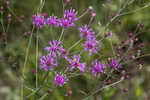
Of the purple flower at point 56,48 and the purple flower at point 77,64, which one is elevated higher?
the purple flower at point 56,48

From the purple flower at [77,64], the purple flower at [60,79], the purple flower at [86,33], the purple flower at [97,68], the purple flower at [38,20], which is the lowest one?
the purple flower at [60,79]

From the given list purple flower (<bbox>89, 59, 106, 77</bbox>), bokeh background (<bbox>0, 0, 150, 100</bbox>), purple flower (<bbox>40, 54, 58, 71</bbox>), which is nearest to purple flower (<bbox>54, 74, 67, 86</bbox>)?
purple flower (<bbox>40, 54, 58, 71</bbox>)

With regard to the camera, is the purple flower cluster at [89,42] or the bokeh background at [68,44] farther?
the bokeh background at [68,44]

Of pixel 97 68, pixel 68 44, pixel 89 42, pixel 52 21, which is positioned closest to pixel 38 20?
pixel 52 21

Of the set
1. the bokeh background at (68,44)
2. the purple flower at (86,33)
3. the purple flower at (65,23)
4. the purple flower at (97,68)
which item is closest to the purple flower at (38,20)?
the purple flower at (65,23)

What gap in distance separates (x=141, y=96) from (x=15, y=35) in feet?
5.04

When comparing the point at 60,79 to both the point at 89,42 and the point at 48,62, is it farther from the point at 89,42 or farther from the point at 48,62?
the point at 89,42

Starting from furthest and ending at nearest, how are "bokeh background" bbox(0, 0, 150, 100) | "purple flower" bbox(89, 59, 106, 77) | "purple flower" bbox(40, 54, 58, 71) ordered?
"bokeh background" bbox(0, 0, 150, 100) → "purple flower" bbox(89, 59, 106, 77) → "purple flower" bbox(40, 54, 58, 71)

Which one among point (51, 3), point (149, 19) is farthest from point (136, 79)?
point (51, 3)

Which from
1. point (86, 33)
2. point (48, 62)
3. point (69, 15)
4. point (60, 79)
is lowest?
point (60, 79)

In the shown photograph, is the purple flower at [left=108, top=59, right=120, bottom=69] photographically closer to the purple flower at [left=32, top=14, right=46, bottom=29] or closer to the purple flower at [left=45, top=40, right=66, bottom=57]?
the purple flower at [left=45, top=40, right=66, bottom=57]

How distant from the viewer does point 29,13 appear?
2.75 m

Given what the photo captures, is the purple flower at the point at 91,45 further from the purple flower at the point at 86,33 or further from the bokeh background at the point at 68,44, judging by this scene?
the bokeh background at the point at 68,44

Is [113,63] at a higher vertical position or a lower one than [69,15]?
lower
